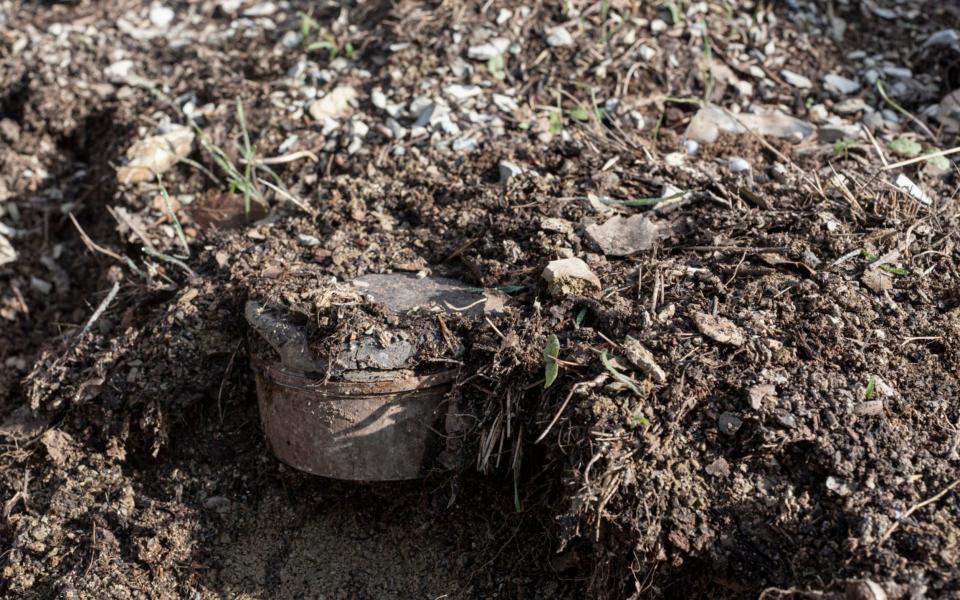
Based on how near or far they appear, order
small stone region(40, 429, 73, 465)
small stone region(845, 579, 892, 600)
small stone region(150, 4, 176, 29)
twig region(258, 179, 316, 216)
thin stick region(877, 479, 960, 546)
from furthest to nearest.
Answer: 1. small stone region(150, 4, 176, 29)
2. twig region(258, 179, 316, 216)
3. small stone region(40, 429, 73, 465)
4. thin stick region(877, 479, 960, 546)
5. small stone region(845, 579, 892, 600)

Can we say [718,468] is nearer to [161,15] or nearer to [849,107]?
[849,107]

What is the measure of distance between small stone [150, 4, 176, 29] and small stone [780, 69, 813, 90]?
255cm

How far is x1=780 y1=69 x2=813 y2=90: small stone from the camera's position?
3.34 meters

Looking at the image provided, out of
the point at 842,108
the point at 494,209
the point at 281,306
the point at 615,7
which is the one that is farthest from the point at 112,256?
the point at 842,108

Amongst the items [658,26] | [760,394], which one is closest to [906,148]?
[658,26]

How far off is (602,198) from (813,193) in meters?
0.59

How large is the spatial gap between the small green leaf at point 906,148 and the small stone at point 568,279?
1.29 meters

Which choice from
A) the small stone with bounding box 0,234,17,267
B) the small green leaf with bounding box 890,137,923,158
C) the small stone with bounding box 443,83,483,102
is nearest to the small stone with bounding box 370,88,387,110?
the small stone with bounding box 443,83,483,102

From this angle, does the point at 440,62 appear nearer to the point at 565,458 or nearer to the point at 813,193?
the point at 813,193

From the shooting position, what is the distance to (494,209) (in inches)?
106

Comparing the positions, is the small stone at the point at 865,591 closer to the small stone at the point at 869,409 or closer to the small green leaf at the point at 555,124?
the small stone at the point at 869,409

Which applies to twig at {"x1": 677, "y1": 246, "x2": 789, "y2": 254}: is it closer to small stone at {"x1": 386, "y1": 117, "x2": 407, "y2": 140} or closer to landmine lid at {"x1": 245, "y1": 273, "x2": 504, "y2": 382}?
landmine lid at {"x1": 245, "y1": 273, "x2": 504, "y2": 382}

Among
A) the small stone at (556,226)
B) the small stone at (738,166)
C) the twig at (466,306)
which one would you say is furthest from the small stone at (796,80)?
the twig at (466,306)

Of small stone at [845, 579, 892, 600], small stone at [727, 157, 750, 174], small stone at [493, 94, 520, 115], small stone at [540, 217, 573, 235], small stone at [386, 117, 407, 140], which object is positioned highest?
small stone at [540, 217, 573, 235]
